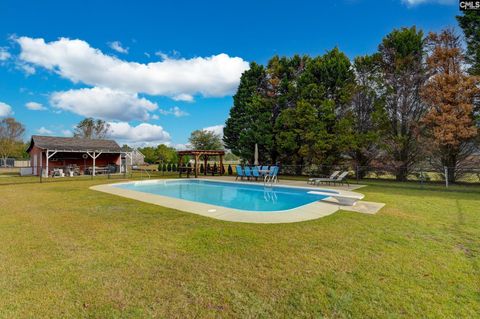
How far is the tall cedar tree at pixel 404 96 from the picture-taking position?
1464 centimetres

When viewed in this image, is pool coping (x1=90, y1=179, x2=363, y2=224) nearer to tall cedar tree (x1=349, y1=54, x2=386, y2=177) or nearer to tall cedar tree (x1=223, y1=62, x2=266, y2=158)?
tall cedar tree (x1=349, y1=54, x2=386, y2=177)

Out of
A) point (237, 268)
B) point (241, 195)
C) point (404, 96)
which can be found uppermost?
point (404, 96)

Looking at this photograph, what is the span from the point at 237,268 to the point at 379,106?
16293mm

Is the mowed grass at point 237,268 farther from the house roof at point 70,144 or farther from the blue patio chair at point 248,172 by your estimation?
the house roof at point 70,144

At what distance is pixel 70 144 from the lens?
2098 cm

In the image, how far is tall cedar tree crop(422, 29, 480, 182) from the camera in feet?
40.4

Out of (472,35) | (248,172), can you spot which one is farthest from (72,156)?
(472,35)

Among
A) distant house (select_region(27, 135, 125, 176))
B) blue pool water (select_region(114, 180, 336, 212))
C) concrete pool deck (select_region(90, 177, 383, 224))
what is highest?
distant house (select_region(27, 135, 125, 176))

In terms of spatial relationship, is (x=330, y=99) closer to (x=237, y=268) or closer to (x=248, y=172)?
(x=248, y=172)

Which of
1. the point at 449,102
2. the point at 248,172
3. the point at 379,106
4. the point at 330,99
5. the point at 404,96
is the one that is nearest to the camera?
the point at 449,102

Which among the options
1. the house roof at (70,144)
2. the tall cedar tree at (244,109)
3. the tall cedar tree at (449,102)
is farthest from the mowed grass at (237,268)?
the house roof at (70,144)

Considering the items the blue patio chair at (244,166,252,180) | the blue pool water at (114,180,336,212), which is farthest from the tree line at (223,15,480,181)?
the blue pool water at (114,180,336,212)

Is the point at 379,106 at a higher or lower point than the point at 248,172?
higher

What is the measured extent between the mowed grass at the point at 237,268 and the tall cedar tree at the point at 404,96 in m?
10.8
